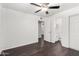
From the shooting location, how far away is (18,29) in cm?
233

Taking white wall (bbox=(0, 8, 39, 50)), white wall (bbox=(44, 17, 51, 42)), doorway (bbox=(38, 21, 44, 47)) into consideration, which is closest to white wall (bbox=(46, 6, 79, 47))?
white wall (bbox=(44, 17, 51, 42))

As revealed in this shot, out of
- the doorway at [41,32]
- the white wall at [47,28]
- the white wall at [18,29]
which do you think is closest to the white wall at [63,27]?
the white wall at [47,28]

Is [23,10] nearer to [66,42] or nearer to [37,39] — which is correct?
[37,39]

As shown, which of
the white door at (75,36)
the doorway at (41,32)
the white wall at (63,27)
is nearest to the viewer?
the doorway at (41,32)

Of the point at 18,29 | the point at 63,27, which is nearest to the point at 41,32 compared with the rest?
the point at 18,29

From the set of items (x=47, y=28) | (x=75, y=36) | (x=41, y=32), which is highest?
(x=47, y=28)

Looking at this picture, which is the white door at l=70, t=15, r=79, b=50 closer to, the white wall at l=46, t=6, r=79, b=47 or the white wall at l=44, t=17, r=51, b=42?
the white wall at l=46, t=6, r=79, b=47

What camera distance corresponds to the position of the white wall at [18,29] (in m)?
2.12

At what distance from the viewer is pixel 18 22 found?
7.48 ft

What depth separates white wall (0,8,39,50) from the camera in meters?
2.12

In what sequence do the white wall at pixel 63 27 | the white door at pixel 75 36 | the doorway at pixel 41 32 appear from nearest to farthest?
the doorway at pixel 41 32 < the white door at pixel 75 36 < the white wall at pixel 63 27

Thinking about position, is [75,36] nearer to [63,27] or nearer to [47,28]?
[63,27]

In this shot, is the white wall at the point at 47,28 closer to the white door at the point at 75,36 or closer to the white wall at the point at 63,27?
the white wall at the point at 63,27

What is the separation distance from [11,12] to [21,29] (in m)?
0.65
